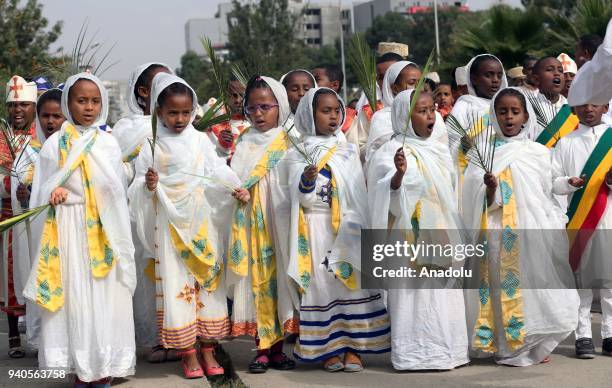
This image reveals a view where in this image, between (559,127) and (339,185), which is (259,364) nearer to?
(339,185)

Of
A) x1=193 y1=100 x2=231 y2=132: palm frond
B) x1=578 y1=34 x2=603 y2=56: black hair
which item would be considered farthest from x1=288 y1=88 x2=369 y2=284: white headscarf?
x1=578 y1=34 x2=603 y2=56: black hair

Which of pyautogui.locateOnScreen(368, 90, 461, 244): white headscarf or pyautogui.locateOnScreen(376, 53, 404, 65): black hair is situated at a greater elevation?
pyautogui.locateOnScreen(376, 53, 404, 65): black hair

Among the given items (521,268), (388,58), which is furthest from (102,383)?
(388,58)

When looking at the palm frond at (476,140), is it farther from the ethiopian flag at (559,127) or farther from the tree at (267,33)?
the tree at (267,33)

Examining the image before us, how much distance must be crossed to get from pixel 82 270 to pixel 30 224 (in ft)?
2.07

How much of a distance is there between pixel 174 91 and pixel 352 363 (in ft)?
7.34

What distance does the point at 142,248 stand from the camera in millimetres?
7195

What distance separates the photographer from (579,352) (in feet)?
22.8

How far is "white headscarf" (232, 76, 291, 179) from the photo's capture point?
698cm

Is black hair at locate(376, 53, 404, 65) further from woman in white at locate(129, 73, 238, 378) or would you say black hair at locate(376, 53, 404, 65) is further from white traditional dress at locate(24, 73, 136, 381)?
white traditional dress at locate(24, 73, 136, 381)

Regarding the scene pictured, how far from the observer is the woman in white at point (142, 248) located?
285 inches

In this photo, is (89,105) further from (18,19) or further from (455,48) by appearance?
(18,19)

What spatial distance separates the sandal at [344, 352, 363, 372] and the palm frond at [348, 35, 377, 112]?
88.7 inches

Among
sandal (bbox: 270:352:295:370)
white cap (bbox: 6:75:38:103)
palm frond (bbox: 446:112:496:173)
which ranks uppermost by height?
white cap (bbox: 6:75:38:103)
